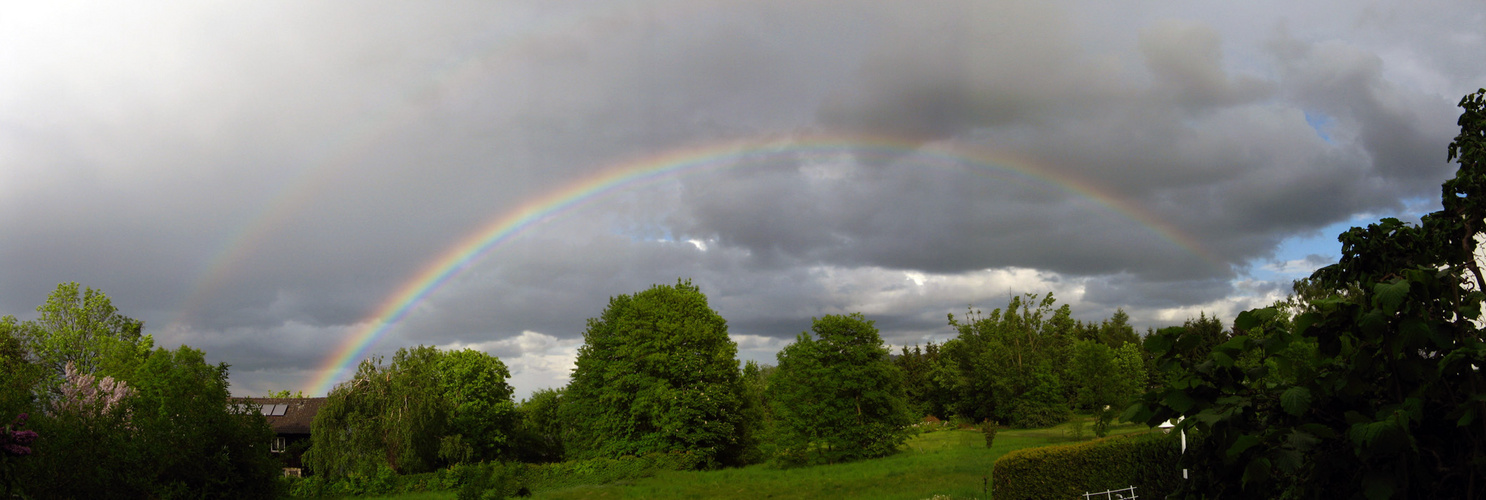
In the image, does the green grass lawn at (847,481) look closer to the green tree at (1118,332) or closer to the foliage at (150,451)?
the foliage at (150,451)

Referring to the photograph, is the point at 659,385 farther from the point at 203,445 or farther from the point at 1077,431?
the point at 203,445

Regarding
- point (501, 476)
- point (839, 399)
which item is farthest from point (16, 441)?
point (839, 399)

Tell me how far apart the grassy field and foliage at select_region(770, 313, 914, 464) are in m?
1.85

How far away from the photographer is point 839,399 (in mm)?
43344

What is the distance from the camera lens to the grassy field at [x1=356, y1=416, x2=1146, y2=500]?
26984mm

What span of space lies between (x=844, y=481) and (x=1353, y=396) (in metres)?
30.5

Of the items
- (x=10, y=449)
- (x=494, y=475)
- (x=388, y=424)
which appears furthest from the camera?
(x=388, y=424)

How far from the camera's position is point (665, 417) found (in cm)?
4397

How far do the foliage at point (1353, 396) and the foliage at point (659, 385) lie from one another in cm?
4230

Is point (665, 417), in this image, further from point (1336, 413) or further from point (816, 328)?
point (1336, 413)

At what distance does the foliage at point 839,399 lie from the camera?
140ft

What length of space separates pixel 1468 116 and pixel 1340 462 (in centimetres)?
248

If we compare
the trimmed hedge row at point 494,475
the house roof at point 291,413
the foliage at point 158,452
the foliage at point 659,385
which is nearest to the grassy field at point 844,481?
the trimmed hedge row at point 494,475

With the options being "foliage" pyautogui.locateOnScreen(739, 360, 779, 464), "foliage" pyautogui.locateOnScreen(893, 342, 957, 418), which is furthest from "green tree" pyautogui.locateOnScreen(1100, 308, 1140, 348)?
"foliage" pyautogui.locateOnScreen(739, 360, 779, 464)
